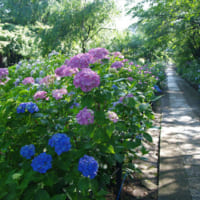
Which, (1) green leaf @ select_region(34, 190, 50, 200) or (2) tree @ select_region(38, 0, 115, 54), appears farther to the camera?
(2) tree @ select_region(38, 0, 115, 54)

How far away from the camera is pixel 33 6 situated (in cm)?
1955

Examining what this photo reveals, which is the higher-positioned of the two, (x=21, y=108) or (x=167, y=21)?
(x=167, y=21)

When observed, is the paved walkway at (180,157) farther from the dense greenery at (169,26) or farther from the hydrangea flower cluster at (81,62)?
the dense greenery at (169,26)

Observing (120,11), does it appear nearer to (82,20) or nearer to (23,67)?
(82,20)

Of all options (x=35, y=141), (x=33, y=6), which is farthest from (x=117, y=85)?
(x=33, y=6)

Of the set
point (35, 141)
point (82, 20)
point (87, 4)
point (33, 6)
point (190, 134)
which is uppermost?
point (33, 6)

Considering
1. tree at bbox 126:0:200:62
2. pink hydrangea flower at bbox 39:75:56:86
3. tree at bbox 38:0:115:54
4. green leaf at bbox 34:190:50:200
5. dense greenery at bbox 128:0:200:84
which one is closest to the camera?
green leaf at bbox 34:190:50:200

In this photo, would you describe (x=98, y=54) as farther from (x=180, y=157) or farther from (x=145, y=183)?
(x=180, y=157)

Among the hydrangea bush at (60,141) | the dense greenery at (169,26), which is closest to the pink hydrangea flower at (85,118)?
the hydrangea bush at (60,141)

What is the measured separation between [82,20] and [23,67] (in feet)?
29.0

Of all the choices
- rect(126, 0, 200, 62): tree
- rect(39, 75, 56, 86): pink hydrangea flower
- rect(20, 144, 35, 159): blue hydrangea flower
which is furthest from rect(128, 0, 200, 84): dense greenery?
rect(20, 144, 35, 159): blue hydrangea flower

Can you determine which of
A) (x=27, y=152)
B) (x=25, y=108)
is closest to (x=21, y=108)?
(x=25, y=108)

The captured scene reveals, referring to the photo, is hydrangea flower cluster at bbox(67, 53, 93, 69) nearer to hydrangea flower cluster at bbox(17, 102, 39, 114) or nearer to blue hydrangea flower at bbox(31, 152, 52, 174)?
hydrangea flower cluster at bbox(17, 102, 39, 114)

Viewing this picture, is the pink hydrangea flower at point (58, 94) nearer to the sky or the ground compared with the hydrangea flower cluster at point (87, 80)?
nearer to the ground
